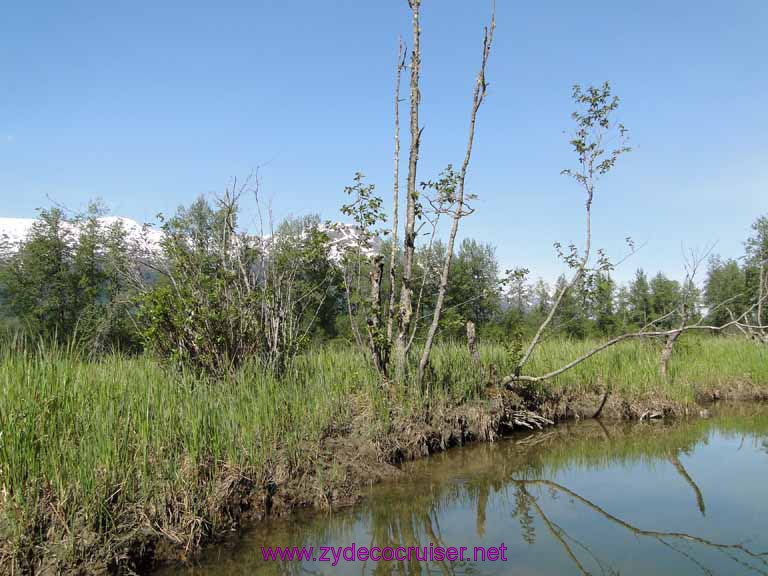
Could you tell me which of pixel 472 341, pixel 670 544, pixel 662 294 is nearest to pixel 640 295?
pixel 662 294

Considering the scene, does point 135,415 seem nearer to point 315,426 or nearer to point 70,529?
point 70,529

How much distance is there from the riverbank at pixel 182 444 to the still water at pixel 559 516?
304 millimetres

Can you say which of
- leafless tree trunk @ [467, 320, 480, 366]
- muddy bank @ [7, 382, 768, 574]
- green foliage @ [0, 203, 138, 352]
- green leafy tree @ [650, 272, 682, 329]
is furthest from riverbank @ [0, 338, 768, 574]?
green leafy tree @ [650, 272, 682, 329]

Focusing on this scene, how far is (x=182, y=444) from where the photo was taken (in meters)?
4.55

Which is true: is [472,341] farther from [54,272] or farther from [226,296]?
[54,272]

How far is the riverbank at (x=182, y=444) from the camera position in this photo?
3543 millimetres

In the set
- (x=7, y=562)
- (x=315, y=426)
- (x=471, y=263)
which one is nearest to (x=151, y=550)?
(x=7, y=562)

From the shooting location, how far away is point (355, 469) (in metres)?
5.79

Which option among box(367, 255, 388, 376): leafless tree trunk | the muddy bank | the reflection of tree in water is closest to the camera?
the muddy bank

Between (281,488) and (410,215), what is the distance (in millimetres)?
4278

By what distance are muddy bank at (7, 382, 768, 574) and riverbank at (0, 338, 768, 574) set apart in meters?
0.01

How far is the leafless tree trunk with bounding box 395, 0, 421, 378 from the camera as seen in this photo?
760 cm

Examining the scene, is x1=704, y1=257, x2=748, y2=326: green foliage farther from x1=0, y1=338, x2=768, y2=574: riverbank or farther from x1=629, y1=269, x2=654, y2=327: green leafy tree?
x1=0, y1=338, x2=768, y2=574: riverbank

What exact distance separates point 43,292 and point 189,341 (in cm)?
1593
